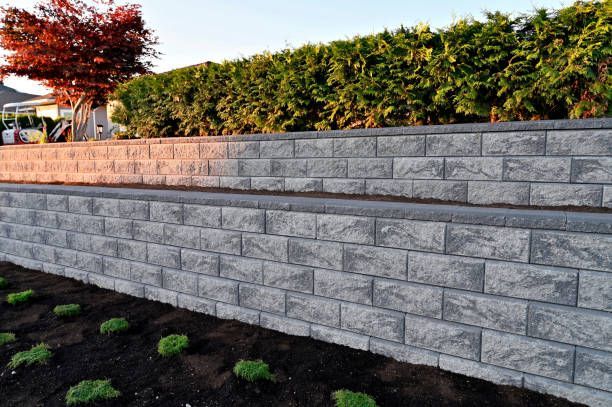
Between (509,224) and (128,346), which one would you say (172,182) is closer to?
(128,346)

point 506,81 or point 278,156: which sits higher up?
point 506,81

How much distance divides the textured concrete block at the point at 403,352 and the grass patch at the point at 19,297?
14.0 feet

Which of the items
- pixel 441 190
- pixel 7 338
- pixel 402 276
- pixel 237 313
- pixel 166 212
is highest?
pixel 441 190

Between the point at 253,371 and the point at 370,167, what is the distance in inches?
105

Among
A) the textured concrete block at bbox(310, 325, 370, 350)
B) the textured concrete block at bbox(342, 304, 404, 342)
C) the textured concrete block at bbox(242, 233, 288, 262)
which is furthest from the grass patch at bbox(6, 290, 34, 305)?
the textured concrete block at bbox(342, 304, 404, 342)

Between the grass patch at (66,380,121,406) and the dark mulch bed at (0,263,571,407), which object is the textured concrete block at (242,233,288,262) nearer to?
the dark mulch bed at (0,263,571,407)

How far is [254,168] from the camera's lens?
5.71 meters

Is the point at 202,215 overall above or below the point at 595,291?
above

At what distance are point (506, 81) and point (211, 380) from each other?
420 cm

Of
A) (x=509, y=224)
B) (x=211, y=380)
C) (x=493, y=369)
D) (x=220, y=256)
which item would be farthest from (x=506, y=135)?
(x=211, y=380)

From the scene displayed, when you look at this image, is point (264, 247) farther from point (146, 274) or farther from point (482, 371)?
point (482, 371)

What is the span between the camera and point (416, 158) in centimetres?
456

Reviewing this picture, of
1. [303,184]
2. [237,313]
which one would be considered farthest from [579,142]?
[237,313]

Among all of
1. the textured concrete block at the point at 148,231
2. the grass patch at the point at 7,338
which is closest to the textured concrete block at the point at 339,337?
the textured concrete block at the point at 148,231
